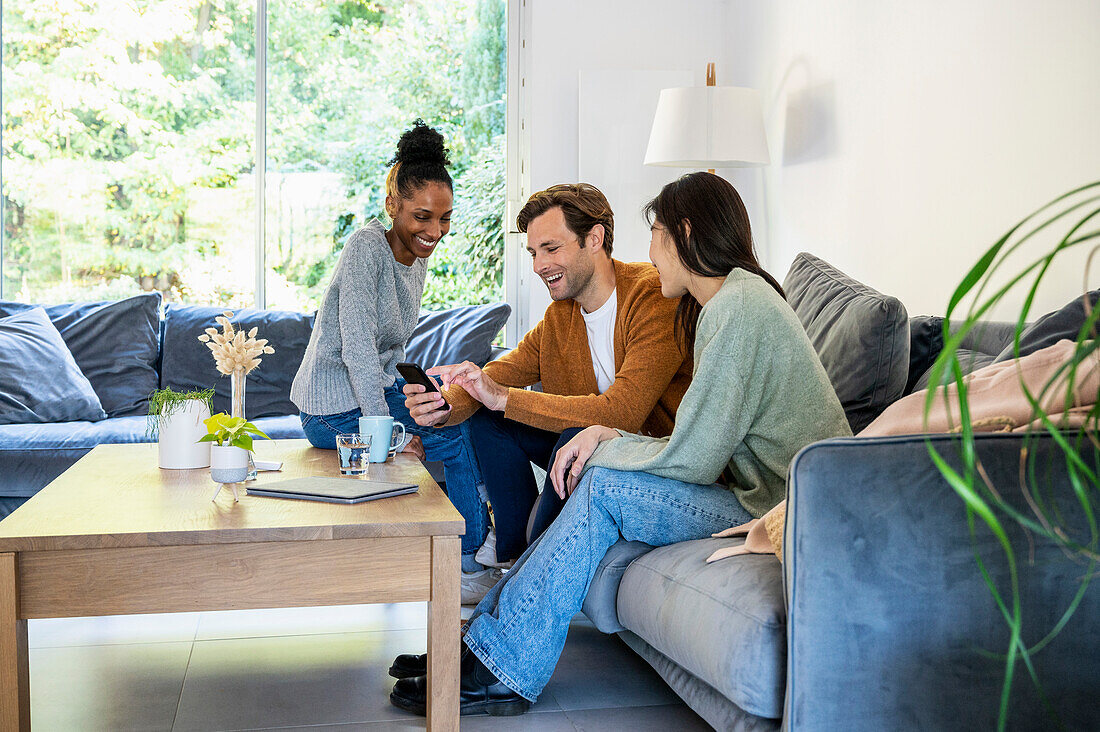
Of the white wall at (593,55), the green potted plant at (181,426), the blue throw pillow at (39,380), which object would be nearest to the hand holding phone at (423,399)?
the green potted plant at (181,426)

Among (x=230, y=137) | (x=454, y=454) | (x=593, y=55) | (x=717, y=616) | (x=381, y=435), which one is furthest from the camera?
(x=593, y=55)

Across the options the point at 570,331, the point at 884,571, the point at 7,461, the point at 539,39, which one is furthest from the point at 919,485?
the point at 539,39

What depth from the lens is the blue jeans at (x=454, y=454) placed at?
8.42ft

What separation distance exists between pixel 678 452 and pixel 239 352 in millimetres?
1106

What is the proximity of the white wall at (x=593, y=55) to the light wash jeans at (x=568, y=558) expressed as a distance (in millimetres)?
2580

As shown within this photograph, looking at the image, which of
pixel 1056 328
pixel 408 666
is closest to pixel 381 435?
pixel 408 666

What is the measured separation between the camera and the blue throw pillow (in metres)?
3.20

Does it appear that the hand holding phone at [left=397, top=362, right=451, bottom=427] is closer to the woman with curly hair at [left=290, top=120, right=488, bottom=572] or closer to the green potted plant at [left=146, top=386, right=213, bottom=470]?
the woman with curly hair at [left=290, top=120, right=488, bottom=572]

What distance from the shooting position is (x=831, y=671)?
1.26 m

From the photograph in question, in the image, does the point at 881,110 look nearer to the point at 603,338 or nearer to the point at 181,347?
the point at 603,338

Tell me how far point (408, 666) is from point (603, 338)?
916 mm

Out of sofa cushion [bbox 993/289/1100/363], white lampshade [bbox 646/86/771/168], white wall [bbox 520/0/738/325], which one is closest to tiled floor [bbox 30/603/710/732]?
sofa cushion [bbox 993/289/1100/363]

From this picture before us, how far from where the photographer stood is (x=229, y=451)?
188 cm

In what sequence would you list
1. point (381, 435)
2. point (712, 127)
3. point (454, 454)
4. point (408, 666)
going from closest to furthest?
point (408, 666) → point (381, 435) → point (454, 454) → point (712, 127)
